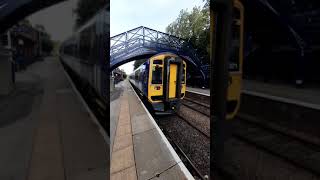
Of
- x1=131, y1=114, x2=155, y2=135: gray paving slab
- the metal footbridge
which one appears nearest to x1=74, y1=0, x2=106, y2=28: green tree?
the metal footbridge

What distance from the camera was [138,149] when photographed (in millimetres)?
1235

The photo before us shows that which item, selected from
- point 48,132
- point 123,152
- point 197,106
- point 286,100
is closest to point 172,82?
point 197,106

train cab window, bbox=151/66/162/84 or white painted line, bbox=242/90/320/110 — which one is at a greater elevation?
train cab window, bbox=151/66/162/84

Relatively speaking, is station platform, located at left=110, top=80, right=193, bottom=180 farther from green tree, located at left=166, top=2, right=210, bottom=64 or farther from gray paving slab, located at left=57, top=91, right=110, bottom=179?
green tree, located at left=166, top=2, right=210, bottom=64

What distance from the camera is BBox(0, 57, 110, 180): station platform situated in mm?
1155

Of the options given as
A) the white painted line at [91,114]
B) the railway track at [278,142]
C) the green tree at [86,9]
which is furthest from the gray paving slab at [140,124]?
the green tree at [86,9]

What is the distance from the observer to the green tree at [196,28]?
117 centimetres

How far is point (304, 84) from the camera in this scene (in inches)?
41.4

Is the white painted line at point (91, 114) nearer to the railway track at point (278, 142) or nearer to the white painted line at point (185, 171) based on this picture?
the white painted line at point (185, 171)

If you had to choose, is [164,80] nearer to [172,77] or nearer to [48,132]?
[172,77]

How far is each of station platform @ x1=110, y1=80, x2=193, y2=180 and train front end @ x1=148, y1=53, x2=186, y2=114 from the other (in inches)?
3.9

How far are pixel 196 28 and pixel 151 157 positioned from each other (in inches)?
26.5

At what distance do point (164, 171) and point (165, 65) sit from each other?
0.53 meters

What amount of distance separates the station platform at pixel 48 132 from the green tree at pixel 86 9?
0.85ft
